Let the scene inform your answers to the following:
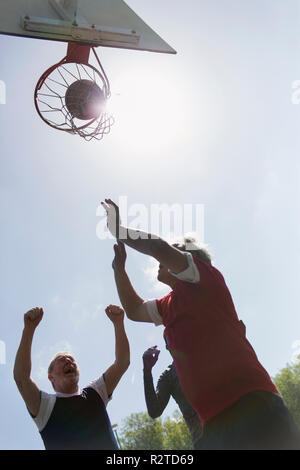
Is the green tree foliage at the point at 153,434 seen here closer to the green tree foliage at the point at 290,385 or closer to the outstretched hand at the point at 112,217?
the green tree foliage at the point at 290,385

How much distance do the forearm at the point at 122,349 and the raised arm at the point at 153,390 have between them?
1.31 ft

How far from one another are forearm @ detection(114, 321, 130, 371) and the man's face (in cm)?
40

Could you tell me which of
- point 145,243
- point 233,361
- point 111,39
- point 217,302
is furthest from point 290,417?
point 111,39

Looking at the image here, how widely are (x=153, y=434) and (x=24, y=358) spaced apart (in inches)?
919

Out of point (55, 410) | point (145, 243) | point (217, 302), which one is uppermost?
point (145, 243)

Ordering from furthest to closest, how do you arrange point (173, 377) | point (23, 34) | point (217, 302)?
point (173, 377) < point (23, 34) < point (217, 302)

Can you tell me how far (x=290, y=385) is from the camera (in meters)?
22.5

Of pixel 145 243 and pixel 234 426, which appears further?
pixel 145 243

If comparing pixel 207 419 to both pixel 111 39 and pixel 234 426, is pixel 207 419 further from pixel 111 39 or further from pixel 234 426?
pixel 111 39

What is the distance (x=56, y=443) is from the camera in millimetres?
3195


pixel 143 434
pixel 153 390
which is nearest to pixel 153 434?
pixel 143 434

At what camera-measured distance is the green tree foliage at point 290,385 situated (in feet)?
69.5
